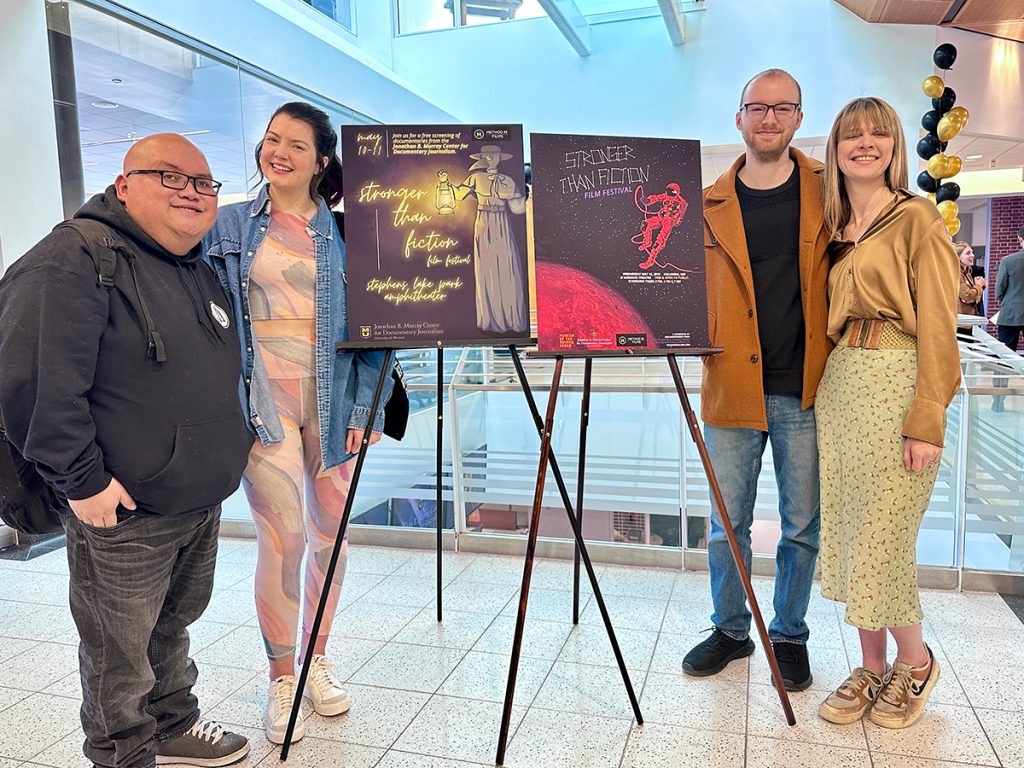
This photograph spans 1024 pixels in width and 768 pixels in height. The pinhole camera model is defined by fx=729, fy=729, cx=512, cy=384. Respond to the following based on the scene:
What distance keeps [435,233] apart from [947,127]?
17.7 ft

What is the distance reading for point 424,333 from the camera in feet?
6.61

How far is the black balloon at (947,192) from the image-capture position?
5688 mm

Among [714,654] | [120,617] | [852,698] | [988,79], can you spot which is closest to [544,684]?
[714,654]

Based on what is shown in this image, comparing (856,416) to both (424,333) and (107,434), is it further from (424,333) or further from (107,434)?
(107,434)

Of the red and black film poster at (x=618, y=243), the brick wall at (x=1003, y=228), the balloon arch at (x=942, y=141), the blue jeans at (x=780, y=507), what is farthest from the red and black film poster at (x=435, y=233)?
the brick wall at (x=1003, y=228)

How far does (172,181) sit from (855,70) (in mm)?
7202

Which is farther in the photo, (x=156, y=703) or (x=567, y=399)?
(x=567, y=399)

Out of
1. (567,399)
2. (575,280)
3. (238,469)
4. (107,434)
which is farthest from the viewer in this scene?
(567,399)

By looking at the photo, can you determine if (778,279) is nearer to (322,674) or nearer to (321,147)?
(321,147)

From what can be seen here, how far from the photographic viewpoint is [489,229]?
80.2 inches

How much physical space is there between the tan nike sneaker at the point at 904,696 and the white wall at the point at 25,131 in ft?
14.0

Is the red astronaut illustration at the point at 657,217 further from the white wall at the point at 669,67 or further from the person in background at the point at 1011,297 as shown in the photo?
the person in background at the point at 1011,297

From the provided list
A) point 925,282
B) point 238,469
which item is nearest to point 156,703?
point 238,469

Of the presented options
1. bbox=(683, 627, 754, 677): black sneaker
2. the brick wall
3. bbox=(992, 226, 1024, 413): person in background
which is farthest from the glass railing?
the brick wall
